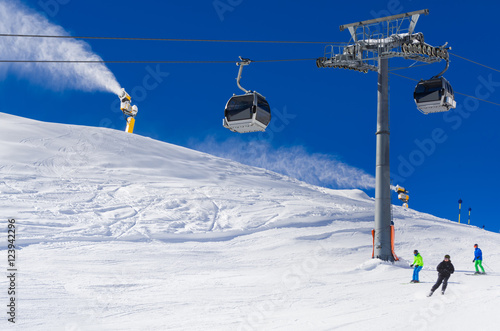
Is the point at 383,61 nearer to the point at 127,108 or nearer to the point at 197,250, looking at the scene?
the point at 197,250

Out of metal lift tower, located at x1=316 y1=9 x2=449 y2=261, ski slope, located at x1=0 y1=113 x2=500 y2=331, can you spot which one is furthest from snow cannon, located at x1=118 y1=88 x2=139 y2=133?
metal lift tower, located at x1=316 y1=9 x2=449 y2=261

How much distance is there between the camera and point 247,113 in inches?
620

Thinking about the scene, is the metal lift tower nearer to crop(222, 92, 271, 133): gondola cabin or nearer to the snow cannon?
crop(222, 92, 271, 133): gondola cabin

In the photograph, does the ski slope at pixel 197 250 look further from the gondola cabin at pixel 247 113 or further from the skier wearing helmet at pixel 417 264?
the gondola cabin at pixel 247 113

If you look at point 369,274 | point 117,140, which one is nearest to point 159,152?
point 117,140

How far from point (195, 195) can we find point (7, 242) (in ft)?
39.8

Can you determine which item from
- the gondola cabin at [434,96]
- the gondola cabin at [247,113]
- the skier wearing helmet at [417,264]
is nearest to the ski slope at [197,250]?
the skier wearing helmet at [417,264]

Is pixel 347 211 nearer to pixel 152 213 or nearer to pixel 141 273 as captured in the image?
pixel 152 213

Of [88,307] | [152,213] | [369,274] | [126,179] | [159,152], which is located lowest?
[88,307]

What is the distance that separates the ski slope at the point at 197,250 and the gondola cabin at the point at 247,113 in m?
5.07

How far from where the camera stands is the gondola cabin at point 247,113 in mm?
15734

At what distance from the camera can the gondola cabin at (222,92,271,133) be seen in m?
15.7

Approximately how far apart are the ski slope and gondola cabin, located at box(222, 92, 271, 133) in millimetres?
5068

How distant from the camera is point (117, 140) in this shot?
42031mm
